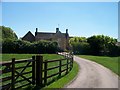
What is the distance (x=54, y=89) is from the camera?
1170 centimetres

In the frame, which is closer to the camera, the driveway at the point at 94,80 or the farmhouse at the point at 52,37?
the driveway at the point at 94,80

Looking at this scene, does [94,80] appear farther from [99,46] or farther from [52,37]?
[52,37]

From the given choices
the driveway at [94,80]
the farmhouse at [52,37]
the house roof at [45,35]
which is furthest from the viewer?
the house roof at [45,35]

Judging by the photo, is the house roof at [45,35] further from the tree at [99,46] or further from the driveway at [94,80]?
the driveway at [94,80]

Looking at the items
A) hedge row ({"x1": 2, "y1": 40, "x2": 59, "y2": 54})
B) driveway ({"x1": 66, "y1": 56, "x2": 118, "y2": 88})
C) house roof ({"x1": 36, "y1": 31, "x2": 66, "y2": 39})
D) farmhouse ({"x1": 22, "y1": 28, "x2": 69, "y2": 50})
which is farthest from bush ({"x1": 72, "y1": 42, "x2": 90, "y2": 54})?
driveway ({"x1": 66, "y1": 56, "x2": 118, "y2": 88})

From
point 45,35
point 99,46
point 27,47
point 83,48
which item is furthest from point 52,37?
point 27,47

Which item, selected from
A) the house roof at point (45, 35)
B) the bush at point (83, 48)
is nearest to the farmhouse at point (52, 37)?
the house roof at point (45, 35)

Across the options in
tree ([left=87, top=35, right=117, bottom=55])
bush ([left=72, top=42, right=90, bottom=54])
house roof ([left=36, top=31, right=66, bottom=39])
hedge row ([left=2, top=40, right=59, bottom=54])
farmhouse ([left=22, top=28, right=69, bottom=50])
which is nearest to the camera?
hedge row ([left=2, top=40, right=59, bottom=54])

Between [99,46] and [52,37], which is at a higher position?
[52,37]

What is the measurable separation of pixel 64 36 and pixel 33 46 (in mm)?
46722

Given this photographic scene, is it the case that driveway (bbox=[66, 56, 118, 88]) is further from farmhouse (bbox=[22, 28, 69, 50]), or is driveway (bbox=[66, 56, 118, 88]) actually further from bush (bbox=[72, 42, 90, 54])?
farmhouse (bbox=[22, 28, 69, 50])

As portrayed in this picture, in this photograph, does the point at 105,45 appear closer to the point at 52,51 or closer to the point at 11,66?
the point at 52,51

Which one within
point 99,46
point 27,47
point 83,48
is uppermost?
point 99,46

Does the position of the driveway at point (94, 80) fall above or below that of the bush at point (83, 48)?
below
